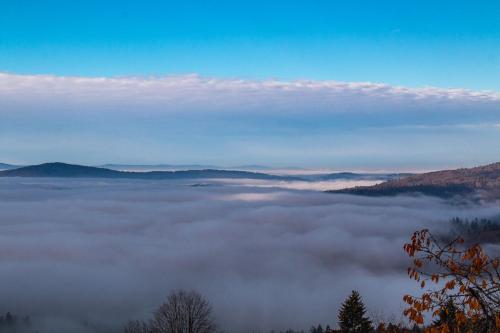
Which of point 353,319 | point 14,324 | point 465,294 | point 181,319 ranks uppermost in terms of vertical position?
point 465,294

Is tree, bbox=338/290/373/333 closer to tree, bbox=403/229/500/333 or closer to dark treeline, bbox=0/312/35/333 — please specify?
tree, bbox=403/229/500/333

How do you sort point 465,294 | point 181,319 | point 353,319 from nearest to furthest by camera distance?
point 465,294
point 353,319
point 181,319

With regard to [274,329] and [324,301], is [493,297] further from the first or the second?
[324,301]

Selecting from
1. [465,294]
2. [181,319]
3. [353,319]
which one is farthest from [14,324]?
[465,294]

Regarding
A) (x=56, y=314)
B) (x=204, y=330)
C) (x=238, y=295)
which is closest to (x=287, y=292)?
(x=238, y=295)

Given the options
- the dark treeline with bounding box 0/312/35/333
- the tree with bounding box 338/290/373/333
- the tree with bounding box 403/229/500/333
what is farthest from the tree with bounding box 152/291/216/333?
the dark treeline with bounding box 0/312/35/333

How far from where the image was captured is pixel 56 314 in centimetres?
13300

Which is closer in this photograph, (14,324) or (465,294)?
(465,294)

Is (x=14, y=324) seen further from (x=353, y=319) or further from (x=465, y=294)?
(x=465, y=294)

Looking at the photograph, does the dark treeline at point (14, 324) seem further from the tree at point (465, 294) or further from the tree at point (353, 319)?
the tree at point (465, 294)

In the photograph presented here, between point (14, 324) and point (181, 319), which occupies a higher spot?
point (181, 319)

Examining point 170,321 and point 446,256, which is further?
point 170,321

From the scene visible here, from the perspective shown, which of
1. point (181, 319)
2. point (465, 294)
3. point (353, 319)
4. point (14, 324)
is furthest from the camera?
point (14, 324)

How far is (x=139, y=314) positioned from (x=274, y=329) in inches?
1312
